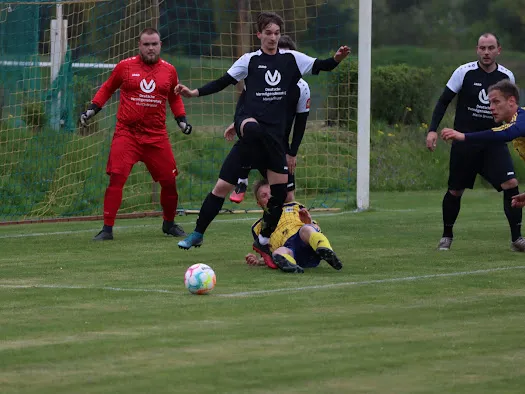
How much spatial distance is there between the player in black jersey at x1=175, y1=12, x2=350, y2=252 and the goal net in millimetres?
6107

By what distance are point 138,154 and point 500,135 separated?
491 cm

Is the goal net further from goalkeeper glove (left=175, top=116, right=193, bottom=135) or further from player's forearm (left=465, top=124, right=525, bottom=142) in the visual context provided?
player's forearm (left=465, top=124, right=525, bottom=142)

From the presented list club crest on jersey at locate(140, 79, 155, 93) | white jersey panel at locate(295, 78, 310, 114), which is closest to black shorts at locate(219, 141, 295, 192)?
white jersey panel at locate(295, 78, 310, 114)

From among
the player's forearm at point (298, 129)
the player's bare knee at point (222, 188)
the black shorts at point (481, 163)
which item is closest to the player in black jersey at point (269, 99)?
the player's bare knee at point (222, 188)

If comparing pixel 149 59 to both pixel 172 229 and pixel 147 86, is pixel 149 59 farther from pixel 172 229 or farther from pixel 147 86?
pixel 172 229

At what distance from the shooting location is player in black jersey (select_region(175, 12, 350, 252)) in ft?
35.9

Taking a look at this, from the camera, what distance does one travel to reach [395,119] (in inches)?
1025

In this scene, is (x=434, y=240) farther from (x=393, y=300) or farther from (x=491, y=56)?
(x=393, y=300)

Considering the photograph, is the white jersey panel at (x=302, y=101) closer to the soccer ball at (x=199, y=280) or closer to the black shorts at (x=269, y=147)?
the black shorts at (x=269, y=147)

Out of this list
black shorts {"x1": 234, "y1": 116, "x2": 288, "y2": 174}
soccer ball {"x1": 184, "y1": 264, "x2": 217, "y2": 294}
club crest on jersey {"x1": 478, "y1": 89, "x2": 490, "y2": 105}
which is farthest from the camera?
club crest on jersey {"x1": 478, "y1": 89, "x2": 490, "y2": 105}

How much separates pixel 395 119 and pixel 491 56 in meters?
14.1

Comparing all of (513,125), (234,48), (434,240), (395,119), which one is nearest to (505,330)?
(513,125)

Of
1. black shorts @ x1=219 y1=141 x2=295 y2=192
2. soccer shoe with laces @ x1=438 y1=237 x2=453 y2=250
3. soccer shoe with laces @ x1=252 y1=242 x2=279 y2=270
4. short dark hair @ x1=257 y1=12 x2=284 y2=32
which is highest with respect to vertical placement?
short dark hair @ x1=257 y1=12 x2=284 y2=32

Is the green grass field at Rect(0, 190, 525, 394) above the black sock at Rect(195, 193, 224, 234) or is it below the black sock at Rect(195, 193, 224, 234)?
below
